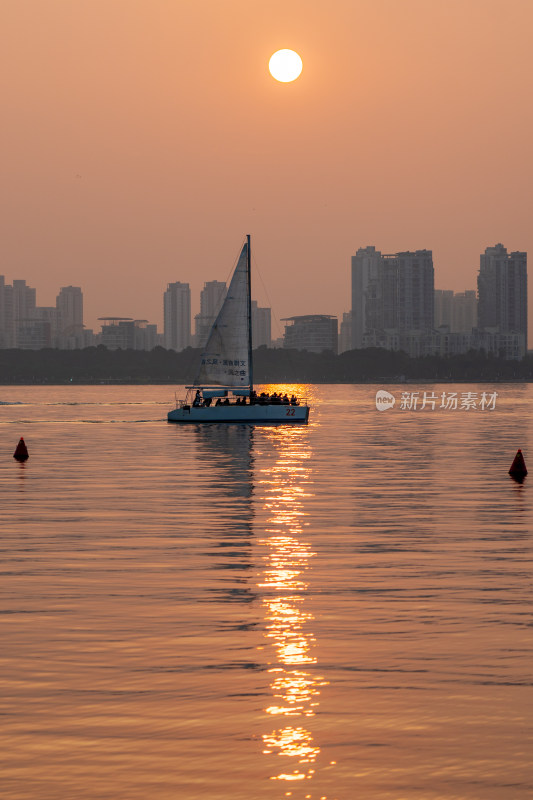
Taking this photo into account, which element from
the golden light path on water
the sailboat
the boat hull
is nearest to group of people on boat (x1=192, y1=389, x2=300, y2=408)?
the sailboat

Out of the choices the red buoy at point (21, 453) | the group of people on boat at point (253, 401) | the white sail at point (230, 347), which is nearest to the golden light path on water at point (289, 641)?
the red buoy at point (21, 453)

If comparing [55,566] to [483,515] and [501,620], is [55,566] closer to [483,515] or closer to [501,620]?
[501,620]

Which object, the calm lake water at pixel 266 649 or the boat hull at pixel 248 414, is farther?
the boat hull at pixel 248 414

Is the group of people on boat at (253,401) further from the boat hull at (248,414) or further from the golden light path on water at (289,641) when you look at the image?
the golden light path on water at (289,641)

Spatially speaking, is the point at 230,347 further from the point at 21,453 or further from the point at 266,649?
the point at 266,649

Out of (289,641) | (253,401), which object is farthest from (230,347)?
(289,641)

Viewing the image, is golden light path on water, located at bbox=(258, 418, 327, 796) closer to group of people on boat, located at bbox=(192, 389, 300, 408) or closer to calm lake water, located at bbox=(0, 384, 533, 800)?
calm lake water, located at bbox=(0, 384, 533, 800)

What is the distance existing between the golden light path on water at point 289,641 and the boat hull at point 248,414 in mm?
61389

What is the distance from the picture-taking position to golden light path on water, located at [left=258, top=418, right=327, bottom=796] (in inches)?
457

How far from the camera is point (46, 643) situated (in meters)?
16.5

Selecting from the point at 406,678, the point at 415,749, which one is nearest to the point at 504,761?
the point at 415,749

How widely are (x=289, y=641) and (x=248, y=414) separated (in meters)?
84.5

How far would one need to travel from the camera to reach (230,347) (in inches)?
3942

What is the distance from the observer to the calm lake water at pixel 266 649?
1100 centimetres
